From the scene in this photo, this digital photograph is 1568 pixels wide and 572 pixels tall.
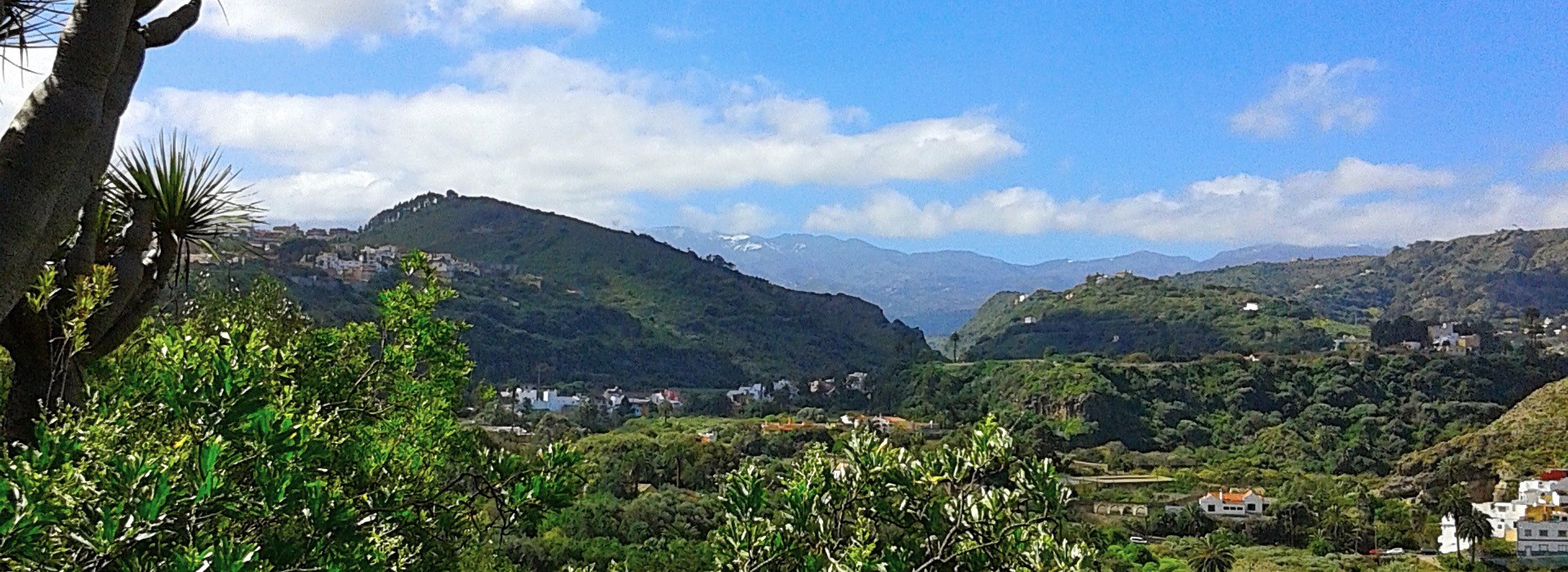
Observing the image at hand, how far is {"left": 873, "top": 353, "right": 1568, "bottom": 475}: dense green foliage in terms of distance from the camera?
58.8 meters

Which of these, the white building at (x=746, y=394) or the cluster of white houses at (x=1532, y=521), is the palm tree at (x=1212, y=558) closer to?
the cluster of white houses at (x=1532, y=521)

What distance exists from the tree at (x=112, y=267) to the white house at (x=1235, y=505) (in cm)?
4392

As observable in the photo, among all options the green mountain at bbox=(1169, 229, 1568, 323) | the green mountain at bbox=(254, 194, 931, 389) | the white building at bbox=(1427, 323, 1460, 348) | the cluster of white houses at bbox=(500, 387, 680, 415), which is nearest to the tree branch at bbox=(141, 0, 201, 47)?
the cluster of white houses at bbox=(500, 387, 680, 415)

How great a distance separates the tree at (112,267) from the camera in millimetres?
4277

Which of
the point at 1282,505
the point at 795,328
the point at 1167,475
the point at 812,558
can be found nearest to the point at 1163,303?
the point at 795,328

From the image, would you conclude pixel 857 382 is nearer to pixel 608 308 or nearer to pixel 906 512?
pixel 608 308

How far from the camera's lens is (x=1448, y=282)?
129375 millimetres

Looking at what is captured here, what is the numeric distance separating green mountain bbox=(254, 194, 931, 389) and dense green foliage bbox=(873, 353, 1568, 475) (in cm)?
1690

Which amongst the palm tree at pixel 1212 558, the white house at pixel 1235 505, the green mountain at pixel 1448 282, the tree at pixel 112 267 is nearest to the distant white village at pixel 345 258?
the white house at pixel 1235 505

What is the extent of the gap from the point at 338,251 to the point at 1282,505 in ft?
237

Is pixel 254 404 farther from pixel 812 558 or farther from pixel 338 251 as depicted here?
pixel 338 251

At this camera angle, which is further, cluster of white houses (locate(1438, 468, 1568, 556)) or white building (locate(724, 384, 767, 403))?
white building (locate(724, 384, 767, 403))

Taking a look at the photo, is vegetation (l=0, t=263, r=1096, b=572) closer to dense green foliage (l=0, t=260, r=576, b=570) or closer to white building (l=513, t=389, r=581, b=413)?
dense green foliage (l=0, t=260, r=576, b=570)

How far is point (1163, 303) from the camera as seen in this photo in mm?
105250
